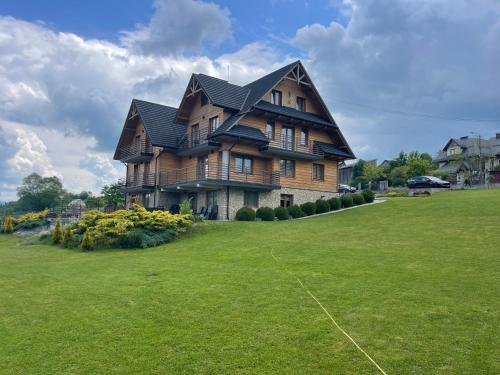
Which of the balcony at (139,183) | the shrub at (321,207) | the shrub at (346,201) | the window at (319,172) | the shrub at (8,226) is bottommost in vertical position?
the shrub at (8,226)

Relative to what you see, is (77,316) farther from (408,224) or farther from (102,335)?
(408,224)

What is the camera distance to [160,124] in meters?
35.5

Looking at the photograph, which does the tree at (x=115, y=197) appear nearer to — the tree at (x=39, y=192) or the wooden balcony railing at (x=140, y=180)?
the wooden balcony railing at (x=140, y=180)

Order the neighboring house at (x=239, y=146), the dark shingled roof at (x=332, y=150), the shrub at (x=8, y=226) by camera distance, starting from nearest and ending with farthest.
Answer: the neighboring house at (x=239, y=146) → the shrub at (x=8, y=226) → the dark shingled roof at (x=332, y=150)

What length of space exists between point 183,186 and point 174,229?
32.0ft

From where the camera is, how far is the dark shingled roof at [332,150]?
34.2m

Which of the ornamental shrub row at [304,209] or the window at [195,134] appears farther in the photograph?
the window at [195,134]

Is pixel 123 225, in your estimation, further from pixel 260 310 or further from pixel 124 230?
pixel 260 310

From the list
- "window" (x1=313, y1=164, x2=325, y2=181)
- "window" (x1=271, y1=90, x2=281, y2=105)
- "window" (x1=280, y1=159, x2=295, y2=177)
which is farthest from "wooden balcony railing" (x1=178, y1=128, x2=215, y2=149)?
"window" (x1=313, y1=164, x2=325, y2=181)

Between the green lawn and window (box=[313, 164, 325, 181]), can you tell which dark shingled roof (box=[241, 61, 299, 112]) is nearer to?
window (box=[313, 164, 325, 181])

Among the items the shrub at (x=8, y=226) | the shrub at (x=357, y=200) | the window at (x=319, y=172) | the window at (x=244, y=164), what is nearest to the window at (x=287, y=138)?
the window at (x=244, y=164)

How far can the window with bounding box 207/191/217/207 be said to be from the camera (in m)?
30.1

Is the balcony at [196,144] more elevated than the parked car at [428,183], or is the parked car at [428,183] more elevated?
the balcony at [196,144]

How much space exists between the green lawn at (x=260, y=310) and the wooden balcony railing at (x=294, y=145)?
16556 mm
